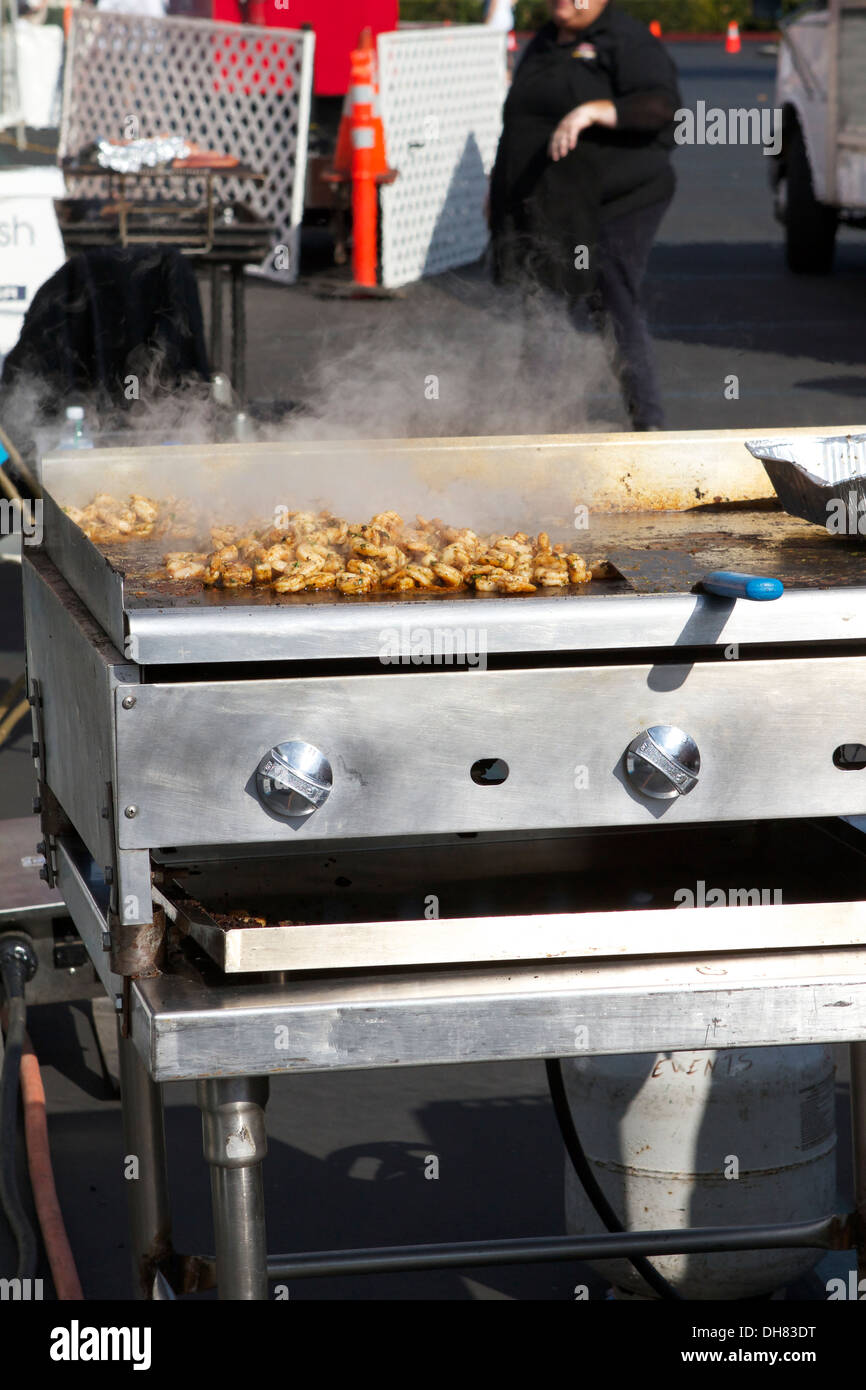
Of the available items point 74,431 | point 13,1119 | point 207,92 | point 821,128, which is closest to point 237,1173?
point 13,1119

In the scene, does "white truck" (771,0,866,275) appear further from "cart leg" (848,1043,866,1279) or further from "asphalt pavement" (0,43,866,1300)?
"cart leg" (848,1043,866,1279)

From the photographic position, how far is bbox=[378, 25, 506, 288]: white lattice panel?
12258 millimetres

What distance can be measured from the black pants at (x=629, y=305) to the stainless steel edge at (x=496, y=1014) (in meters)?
5.03

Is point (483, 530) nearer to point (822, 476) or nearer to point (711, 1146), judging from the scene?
point (822, 476)

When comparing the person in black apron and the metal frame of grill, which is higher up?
the person in black apron

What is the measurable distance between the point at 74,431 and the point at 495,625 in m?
2.69

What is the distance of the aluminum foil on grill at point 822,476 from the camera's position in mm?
2037

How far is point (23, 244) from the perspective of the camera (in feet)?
20.1

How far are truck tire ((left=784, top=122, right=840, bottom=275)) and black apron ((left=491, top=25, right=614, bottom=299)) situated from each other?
20.9ft

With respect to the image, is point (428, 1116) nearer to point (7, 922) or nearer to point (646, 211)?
point (7, 922)

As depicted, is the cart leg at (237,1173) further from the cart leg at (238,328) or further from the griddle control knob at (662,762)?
the cart leg at (238,328)

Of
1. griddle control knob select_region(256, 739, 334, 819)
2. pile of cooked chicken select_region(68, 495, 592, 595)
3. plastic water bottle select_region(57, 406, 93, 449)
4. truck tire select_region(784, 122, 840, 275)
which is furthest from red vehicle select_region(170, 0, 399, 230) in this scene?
griddle control knob select_region(256, 739, 334, 819)
